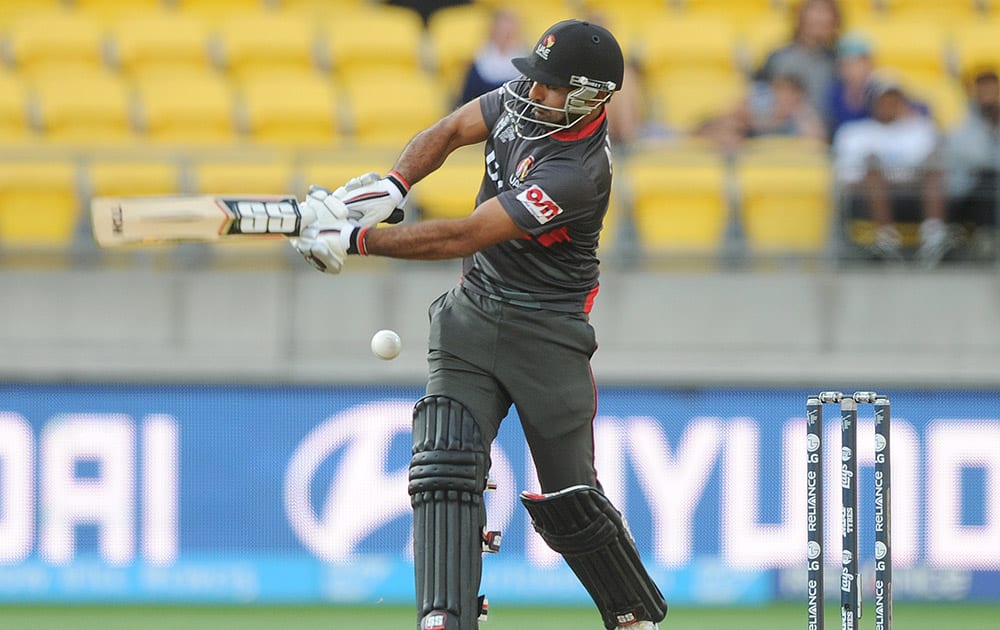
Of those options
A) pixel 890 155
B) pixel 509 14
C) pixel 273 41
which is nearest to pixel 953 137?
pixel 890 155

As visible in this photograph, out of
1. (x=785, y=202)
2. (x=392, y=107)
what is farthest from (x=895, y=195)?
(x=392, y=107)

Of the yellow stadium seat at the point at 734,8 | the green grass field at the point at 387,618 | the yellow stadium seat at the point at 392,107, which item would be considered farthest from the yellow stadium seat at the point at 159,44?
the green grass field at the point at 387,618

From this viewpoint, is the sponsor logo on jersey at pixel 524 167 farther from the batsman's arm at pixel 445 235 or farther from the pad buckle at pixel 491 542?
the pad buckle at pixel 491 542

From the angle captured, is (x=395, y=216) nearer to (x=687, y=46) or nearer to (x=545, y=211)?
(x=545, y=211)

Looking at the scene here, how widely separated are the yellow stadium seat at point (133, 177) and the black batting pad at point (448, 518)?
3631 mm

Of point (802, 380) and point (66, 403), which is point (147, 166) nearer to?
point (66, 403)

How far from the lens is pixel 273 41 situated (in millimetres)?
10156

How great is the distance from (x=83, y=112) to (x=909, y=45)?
5.18 meters

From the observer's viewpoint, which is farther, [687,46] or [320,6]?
[320,6]

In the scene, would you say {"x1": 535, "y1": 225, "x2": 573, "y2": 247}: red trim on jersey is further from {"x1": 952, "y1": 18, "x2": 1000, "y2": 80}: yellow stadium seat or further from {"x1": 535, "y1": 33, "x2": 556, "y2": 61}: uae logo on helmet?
{"x1": 952, "y1": 18, "x2": 1000, "y2": 80}: yellow stadium seat

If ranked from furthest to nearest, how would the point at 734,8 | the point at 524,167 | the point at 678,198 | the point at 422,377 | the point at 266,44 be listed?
the point at 734,8, the point at 266,44, the point at 678,198, the point at 422,377, the point at 524,167

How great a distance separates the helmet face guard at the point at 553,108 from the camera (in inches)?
203

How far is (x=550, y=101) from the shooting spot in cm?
520

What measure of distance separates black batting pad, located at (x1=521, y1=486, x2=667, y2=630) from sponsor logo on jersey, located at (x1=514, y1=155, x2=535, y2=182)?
1045mm
